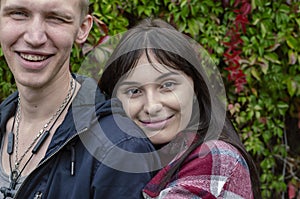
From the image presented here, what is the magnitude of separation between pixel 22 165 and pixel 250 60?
201cm

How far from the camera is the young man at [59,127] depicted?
1831 millimetres

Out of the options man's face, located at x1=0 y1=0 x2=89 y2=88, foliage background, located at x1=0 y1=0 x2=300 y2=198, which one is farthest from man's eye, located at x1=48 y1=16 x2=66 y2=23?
foliage background, located at x1=0 y1=0 x2=300 y2=198

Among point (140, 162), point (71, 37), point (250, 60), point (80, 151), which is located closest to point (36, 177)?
point (80, 151)

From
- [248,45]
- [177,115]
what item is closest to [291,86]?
[248,45]

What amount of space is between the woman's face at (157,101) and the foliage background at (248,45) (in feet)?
5.06

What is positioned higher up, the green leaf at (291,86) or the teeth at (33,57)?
the teeth at (33,57)

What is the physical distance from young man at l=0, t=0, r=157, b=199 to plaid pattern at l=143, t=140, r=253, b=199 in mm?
78

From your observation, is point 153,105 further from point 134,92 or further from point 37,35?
point 37,35

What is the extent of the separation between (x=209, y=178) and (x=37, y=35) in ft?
2.13

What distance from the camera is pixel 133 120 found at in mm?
2109

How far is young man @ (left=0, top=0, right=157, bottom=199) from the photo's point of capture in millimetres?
1831

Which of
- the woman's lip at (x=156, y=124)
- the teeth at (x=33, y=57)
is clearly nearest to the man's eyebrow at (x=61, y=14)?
the teeth at (x=33, y=57)

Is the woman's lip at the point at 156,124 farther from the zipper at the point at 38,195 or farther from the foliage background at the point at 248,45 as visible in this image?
the foliage background at the point at 248,45

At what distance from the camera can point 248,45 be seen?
381cm
